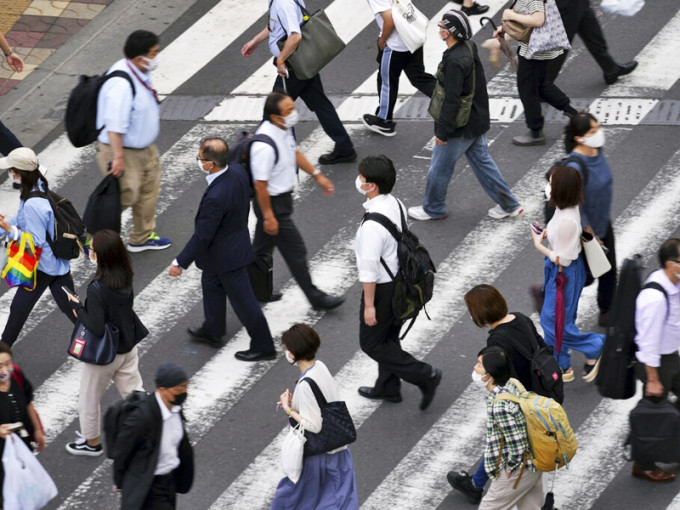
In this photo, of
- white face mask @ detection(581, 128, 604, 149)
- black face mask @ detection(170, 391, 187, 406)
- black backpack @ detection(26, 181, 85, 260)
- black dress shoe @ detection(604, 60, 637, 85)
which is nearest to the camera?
black face mask @ detection(170, 391, 187, 406)

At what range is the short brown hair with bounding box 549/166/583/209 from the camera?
9.15 meters

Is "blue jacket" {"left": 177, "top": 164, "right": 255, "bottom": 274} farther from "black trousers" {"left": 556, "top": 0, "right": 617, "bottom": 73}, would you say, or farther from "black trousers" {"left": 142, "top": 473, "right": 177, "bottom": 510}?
"black trousers" {"left": 556, "top": 0, "right": 617, "bottom": 73}

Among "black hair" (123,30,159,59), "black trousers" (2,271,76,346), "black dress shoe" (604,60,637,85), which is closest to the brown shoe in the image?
"black trousers" (2,271,76,346)

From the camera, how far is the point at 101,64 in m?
14.8

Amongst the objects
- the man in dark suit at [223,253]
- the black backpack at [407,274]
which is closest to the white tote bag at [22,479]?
the man in dark suit at [223,253]

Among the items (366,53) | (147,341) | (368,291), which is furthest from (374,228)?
(366,53)

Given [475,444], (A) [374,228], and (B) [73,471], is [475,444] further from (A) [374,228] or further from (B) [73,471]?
(B) [73,471]

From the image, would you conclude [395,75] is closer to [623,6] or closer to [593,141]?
[623,6]

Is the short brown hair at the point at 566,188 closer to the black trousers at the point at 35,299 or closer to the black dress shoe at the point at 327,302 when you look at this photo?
the black dress shoe at the point at 327,302

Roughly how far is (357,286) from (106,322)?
2811 millimetres

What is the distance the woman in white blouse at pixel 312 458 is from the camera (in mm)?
8039

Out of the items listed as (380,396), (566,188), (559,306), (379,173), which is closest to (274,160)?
(379,173)

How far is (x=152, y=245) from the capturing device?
11.9 meters

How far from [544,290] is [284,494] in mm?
2608
